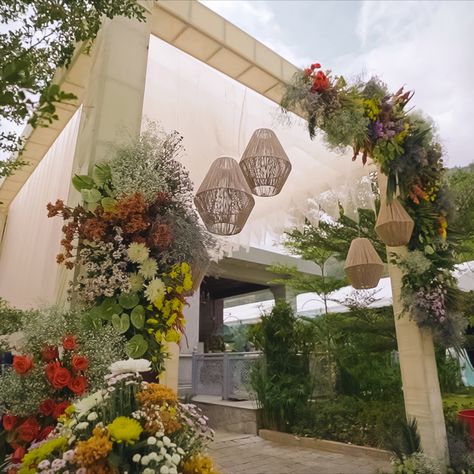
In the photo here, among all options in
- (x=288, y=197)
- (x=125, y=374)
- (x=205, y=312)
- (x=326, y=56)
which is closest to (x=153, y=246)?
(x=125, y=374)

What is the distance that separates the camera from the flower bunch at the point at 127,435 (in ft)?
3.26

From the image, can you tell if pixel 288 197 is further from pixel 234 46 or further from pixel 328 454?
pixel 328 454

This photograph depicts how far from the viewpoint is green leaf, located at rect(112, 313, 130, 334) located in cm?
167

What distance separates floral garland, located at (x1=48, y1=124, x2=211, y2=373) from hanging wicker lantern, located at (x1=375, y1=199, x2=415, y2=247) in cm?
158

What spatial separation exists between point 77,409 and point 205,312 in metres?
13.5

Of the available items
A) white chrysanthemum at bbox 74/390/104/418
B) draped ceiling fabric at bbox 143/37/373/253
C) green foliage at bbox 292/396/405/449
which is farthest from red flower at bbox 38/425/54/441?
green foliage at bbox 292/396/405/449

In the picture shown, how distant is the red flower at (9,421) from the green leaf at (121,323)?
48cm

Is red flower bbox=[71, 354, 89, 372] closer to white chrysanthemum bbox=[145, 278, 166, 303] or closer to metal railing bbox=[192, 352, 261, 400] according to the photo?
white chrysanthemum bbox=[145, 278, 166, 303]

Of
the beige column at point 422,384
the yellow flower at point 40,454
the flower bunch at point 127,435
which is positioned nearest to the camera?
the flower bunch at point 127,435

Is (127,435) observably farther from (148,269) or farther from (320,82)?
(320,82)

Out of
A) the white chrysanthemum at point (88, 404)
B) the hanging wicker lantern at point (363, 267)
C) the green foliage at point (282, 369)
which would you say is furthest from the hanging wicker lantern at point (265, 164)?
the green foliage at point (282, 369)

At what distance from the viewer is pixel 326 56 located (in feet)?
11.9

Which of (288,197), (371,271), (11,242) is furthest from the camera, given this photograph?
(11,242)

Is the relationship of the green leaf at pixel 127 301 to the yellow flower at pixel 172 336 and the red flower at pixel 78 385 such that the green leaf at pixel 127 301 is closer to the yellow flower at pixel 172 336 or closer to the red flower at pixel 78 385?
the yellow flower at pixel 172 336
